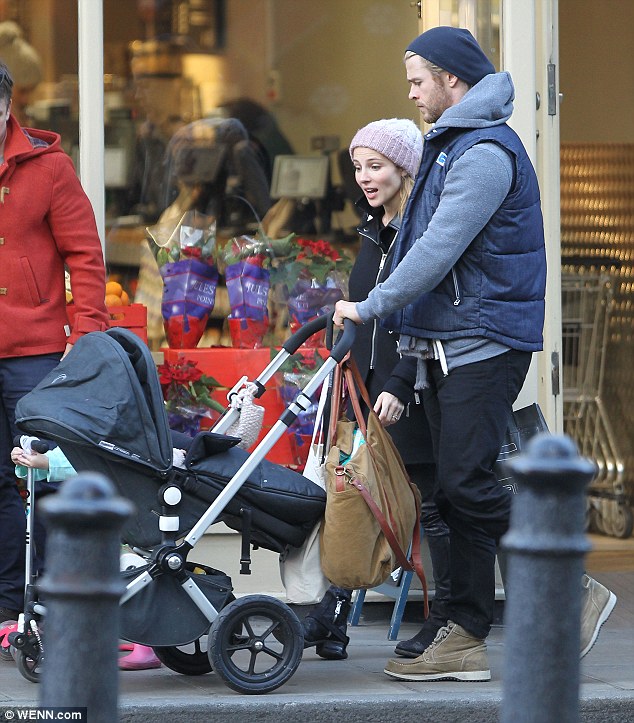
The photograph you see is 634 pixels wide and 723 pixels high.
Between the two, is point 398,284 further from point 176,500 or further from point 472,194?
point 176,500

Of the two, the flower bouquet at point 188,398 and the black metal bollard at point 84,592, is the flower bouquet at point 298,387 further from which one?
the black metal bollard at point 84,592

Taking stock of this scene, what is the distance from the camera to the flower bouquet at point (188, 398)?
589cm

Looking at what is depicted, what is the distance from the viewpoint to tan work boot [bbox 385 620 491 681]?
4.52 meters

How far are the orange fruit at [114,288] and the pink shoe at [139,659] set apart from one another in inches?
64.0

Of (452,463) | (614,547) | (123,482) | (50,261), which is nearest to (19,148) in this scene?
(50,261)

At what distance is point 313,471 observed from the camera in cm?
468

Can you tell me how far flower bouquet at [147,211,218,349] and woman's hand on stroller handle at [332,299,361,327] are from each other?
1.62m

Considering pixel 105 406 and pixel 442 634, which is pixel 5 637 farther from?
pixel 442 634

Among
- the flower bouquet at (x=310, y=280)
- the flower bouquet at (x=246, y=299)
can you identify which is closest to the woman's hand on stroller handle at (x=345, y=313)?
the flower bouquet at (x=310, y=280)

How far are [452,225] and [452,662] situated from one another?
4.41 ft

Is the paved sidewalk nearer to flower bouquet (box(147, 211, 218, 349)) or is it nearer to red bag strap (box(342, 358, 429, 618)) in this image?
red bag strap (box(342, 358, 429, 618))

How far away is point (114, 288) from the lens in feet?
19.3

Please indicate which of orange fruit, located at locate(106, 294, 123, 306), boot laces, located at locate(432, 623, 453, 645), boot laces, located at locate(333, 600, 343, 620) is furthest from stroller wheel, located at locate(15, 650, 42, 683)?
orange fruit, located at locate(106, 294, 123, 306)

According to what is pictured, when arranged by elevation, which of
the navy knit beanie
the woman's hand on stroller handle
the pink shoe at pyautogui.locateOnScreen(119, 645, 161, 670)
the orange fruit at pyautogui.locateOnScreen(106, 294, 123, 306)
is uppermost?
the navy knit beanie
